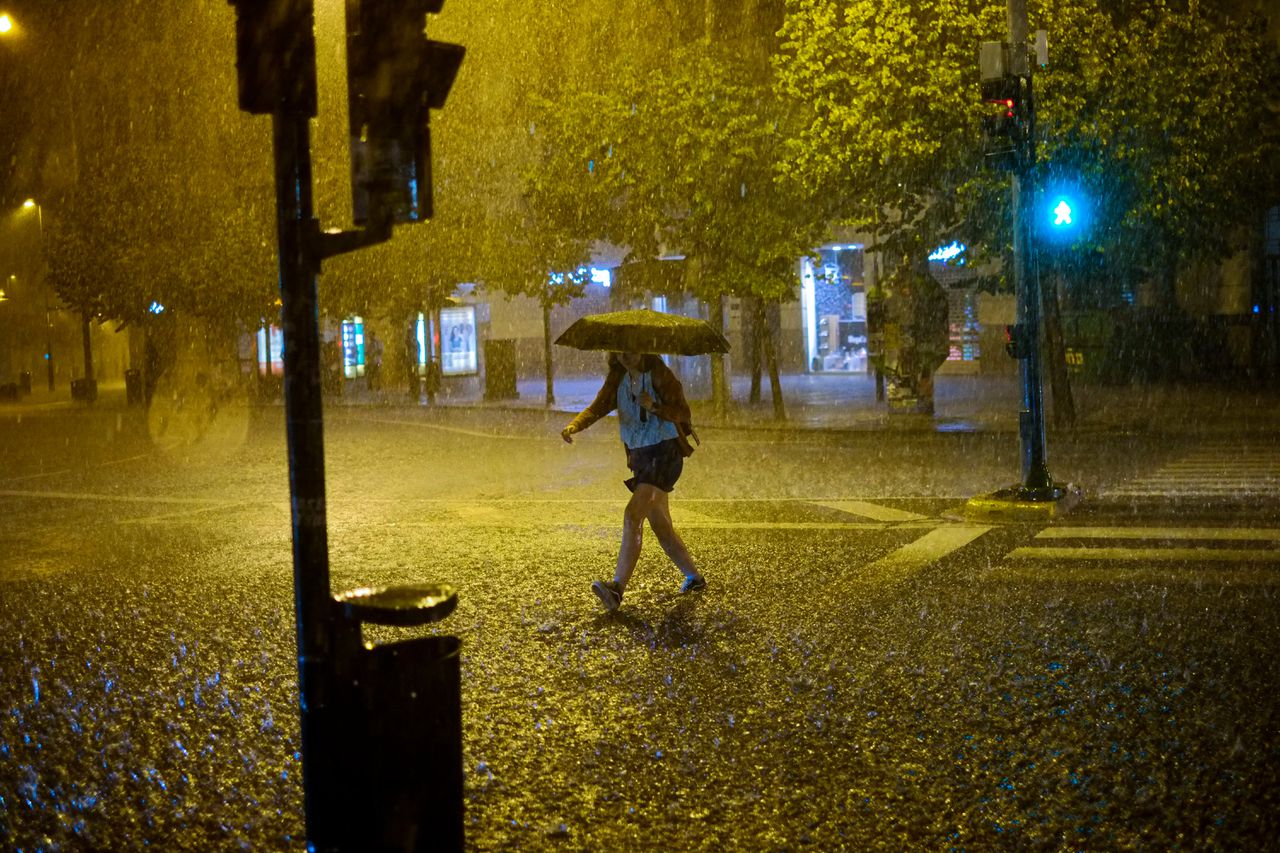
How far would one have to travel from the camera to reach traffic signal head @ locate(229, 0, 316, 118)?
3.87 meters

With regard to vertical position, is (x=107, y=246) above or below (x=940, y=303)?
above

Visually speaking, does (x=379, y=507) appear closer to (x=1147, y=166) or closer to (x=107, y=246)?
(x=1147, y=166)

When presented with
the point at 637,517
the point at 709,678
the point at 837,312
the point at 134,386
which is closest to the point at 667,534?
the point at 637,517

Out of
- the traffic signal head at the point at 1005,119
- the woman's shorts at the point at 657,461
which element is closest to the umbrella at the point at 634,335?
the woman's shorts at the point at 657,461

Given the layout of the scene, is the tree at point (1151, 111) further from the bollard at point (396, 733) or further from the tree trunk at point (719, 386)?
the bollard at point (396, 733)

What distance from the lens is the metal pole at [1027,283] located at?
1273 centimetres

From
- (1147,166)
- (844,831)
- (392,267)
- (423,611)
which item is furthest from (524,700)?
(392,267)

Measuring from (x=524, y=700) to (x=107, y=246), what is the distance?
37.8 meters

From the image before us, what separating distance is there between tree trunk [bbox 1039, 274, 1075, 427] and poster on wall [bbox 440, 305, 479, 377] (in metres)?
31.5

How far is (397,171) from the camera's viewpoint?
3.96m

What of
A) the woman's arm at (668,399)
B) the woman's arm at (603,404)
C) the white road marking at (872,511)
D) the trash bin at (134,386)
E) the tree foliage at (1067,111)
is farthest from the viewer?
the trash bin at (134,386)

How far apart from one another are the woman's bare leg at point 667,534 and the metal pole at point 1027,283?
4840 millimetres

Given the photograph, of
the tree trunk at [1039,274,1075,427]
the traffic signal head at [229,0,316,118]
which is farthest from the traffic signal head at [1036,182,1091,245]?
the traffic signal head at [229,0,316,118]

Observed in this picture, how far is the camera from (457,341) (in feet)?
168
